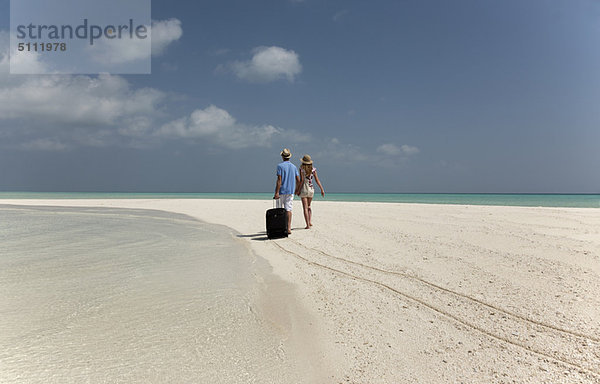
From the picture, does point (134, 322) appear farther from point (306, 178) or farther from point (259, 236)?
point (306, 178)

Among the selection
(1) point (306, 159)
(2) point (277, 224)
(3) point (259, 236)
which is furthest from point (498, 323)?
(1) point (306, 159)

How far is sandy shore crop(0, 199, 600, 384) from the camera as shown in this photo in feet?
7.99

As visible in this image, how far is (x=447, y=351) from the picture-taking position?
2654 mm

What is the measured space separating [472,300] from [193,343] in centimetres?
301

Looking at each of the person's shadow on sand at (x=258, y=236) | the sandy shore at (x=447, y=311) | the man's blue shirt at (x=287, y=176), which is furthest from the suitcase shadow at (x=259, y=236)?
the sandy shore at (x=447, y=311)

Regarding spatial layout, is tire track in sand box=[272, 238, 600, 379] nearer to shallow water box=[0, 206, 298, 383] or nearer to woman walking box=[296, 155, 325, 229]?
shallow water box=[0, 206, 298, 383]

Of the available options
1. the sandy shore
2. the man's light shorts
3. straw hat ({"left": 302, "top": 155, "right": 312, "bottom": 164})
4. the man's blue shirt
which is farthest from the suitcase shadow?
straw hat ({"left": 302, "top": 155, "right": 312, "bottom": 164})

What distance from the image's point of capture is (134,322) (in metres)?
3.25

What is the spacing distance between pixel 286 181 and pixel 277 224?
4.06 feet

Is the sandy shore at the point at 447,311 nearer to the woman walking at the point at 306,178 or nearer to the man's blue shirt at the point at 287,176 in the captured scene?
the man's blue shirt at the point at 287,176

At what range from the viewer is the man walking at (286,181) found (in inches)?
362

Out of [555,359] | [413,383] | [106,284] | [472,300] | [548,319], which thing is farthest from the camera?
[106,284]

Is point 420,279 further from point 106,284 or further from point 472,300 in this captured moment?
point 106,284

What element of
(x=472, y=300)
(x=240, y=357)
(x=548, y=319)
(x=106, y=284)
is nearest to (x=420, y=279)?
(x=472, y=300)
